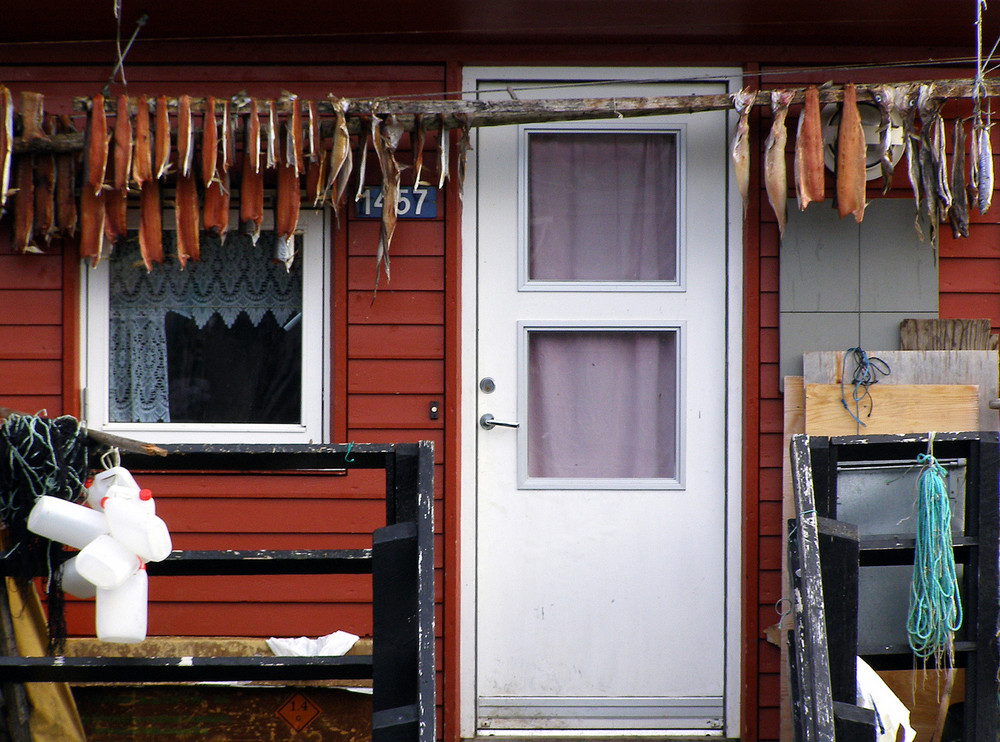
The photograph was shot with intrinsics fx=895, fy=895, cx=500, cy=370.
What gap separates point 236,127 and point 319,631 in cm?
198

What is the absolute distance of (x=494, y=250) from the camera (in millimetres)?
3646

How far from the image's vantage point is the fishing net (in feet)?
6.96

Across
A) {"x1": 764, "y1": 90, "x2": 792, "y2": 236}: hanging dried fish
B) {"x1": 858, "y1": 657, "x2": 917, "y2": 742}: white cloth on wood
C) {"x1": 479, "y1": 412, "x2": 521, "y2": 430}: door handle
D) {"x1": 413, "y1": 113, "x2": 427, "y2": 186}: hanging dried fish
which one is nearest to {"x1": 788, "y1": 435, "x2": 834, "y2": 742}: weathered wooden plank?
{"x1": 858, "y1": 657, "x2": 917, "y2": 742}: white cloth on wood

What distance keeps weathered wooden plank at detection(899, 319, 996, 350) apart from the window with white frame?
7.66 feet

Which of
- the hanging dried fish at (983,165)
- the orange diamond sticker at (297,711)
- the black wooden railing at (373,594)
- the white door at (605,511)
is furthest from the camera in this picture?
the white door at (605,511)

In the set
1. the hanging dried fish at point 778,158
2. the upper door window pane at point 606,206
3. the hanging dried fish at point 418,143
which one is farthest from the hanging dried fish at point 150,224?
the hanging dried fish at point 778,158

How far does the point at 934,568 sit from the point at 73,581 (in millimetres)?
2301

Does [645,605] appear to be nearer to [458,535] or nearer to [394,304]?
[458,535]

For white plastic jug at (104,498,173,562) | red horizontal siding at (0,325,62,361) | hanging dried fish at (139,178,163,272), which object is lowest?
white plastic jug at (104,498,173,562)

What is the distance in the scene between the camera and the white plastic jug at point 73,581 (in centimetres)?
220

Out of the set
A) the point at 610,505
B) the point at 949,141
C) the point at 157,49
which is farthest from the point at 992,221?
the point at 157,49

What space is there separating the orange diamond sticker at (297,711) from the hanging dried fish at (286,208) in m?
1.57

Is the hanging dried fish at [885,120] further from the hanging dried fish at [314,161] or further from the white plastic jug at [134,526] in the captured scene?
the white plastic jug at [134,526]

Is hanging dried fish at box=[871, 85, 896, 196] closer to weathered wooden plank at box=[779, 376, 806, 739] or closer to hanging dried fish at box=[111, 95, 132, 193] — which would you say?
weathered wooden plank at box=[779, 376, 806, 739]
